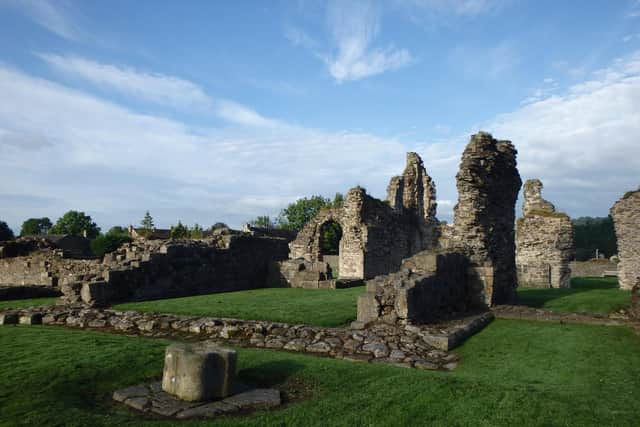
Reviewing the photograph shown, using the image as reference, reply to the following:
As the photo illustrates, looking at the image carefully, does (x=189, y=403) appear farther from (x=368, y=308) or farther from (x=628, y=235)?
(x=628, y=235)

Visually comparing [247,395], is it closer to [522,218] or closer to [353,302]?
[353,302]

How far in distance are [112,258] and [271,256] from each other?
654 centimetres

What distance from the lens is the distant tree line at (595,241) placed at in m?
65.3

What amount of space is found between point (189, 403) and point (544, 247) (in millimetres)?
21695

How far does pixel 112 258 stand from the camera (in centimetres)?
1773

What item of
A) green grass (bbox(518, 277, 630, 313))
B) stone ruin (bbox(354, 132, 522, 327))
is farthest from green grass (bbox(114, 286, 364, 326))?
green grass (bbox(518, 277, 630, 313))

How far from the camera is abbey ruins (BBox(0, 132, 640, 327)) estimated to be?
1198 centimetres

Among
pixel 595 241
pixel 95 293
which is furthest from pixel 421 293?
pixel 595 241

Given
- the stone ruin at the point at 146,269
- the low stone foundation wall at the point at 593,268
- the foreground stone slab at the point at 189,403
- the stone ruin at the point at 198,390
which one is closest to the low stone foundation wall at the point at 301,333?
the stone ruin at the point at 146,269

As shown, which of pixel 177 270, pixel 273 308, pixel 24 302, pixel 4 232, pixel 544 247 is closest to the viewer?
pixel 273 308

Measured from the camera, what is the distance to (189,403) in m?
5.25

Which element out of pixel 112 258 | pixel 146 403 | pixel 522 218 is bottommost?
pixel 146 403

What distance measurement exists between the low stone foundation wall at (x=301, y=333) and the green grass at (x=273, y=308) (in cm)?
63

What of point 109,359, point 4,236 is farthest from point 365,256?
point 4,236
